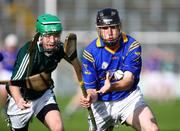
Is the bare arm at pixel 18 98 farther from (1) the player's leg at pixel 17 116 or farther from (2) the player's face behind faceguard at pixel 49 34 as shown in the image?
(2) the player's face behind faceguard at pixel 49 34

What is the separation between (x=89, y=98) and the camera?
29.2 ft

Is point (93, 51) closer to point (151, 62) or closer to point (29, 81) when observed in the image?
point (29, 81)

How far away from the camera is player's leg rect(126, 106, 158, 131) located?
9094mm

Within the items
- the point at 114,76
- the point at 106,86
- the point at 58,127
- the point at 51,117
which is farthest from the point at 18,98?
the point at 114,76

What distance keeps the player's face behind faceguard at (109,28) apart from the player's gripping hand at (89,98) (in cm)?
63

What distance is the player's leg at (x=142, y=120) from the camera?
29.8 ft

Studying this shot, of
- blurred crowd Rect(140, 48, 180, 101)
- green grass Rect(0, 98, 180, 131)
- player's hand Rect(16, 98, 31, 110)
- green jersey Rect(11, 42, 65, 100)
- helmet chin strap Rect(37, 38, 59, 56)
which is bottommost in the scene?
blurred crowd Rect(140, 48, 180, 101)

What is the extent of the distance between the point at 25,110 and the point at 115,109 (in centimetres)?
116

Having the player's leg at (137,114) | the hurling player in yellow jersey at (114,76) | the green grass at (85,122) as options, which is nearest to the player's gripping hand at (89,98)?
the hurling player in yellow jersey at (114,76)

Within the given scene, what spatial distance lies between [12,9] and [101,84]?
19.5 metres

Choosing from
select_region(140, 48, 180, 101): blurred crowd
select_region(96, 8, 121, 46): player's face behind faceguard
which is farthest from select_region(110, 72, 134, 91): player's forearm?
select_region(140, 48, 180, 101): blurred crowd

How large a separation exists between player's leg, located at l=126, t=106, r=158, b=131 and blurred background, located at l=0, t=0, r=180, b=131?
17.5 metres

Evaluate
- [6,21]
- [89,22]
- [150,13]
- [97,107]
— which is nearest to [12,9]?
[6,21]

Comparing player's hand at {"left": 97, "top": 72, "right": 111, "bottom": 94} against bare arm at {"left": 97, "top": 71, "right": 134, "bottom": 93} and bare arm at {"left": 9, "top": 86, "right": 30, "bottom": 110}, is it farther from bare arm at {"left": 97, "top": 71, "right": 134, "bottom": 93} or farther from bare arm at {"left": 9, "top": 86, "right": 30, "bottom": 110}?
bare arm at {"left": 9, "top": 86, "right": 30, "bottom": 110}
